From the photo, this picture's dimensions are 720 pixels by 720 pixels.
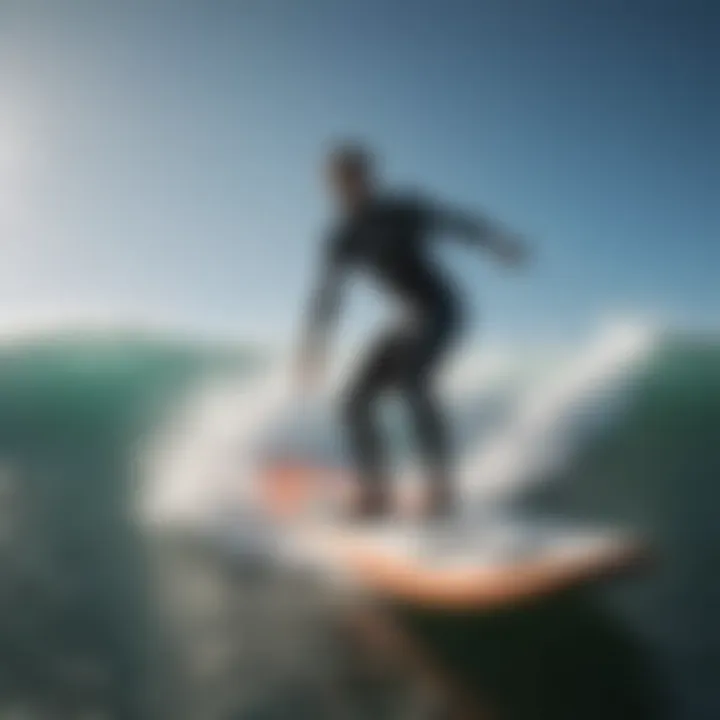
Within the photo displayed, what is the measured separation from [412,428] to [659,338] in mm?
500

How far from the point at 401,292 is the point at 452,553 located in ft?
1.48

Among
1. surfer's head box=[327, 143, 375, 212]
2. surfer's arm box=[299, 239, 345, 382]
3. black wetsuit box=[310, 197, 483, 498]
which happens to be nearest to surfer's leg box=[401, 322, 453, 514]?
black wetsuit box=[310, 197, 483, 498]

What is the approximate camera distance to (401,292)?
55.6 inches

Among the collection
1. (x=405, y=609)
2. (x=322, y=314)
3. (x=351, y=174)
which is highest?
(x=351, y=174)

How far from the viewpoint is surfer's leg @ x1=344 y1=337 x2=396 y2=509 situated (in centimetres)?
141

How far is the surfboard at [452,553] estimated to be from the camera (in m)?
1.31

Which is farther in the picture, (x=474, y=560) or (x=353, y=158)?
(x=353, y=158)

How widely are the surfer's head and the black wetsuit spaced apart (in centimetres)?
3

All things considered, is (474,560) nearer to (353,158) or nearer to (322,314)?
(322,314)

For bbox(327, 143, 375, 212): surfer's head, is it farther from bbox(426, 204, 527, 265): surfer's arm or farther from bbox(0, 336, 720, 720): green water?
bbox(0, 336, 720, 720): green water

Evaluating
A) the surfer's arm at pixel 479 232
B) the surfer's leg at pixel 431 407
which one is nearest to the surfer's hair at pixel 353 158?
the surfer's arm at pixel 479 232

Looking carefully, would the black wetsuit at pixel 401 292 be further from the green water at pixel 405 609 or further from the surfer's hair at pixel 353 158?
the green water at pixel 405 609

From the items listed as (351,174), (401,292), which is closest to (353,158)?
(351,174)

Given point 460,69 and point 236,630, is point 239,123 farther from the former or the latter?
point 236,630
